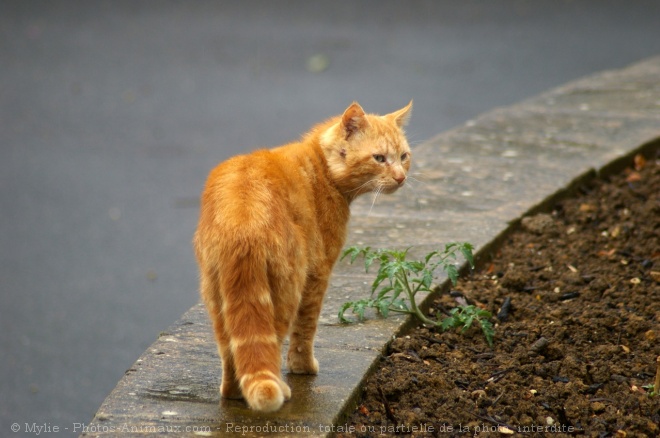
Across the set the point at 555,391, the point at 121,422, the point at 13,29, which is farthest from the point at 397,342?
the point at 13,29

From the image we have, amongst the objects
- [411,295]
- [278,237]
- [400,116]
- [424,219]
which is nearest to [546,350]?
[411,295]

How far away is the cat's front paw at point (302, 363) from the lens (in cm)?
305

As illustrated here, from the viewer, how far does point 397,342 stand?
3.35 meters

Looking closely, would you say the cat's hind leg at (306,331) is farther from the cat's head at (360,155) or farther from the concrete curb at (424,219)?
the cat's head at (360,155)

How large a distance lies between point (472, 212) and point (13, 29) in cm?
825

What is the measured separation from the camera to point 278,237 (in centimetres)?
269

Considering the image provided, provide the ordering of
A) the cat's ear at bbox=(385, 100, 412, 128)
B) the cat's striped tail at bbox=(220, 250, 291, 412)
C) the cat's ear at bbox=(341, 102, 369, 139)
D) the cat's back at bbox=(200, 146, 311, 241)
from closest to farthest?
1. the cat's striped tail at bbox=(220, 250, 291, 412)
2. the cat's back at bbox=(200, 146, 311, 241)
3. the cat's ear at bbox=(341, 102, 369, 139)
4. the cat's ear at bbox=(385, 100, 412, 128)

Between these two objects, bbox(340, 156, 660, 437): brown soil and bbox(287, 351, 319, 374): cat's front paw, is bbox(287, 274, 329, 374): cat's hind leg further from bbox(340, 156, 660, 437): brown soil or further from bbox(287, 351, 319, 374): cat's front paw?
bbox(340, 156, 660, 437): brown soil

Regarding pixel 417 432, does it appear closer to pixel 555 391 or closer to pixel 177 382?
pixel 555 391

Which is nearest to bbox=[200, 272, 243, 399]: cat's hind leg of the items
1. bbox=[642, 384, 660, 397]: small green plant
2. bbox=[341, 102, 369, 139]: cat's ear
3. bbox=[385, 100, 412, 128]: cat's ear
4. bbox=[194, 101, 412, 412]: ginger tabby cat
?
bbox=[194, 101, 412, 412]: ginger tabby cat

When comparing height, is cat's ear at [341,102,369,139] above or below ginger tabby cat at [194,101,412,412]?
above

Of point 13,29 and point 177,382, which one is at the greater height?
point 177,382

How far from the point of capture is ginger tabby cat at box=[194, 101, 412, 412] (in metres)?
2.60

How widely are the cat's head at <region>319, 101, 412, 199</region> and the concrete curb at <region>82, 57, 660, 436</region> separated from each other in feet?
1.87
